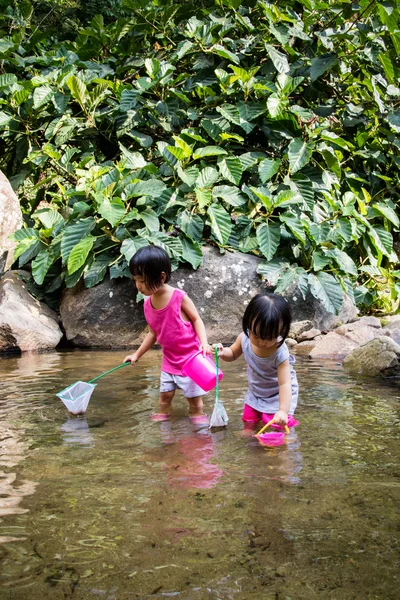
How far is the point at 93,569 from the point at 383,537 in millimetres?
860

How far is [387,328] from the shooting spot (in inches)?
252

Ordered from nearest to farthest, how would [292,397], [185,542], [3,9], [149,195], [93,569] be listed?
1. [93,569]
2. [185,542]
3. [292,397]
4. [149,195]
5. [3,9]

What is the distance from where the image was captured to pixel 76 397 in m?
3.60

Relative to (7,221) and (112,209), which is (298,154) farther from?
(7,221)

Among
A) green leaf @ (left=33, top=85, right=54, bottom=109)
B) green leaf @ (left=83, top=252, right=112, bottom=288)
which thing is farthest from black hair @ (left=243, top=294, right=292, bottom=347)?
green leaf @ (left=33, top=85, right=54, bottom=109)

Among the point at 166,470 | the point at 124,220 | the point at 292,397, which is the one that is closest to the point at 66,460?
the point at 166,470

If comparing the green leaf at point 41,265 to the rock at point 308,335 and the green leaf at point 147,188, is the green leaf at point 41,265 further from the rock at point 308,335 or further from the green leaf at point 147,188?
the rock at point 308,335

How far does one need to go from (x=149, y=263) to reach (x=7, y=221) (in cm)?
466

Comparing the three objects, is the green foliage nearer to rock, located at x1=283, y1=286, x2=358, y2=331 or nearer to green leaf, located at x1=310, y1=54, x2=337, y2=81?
green leaf, located at x1=310, y1=54, x2=337, y2=81

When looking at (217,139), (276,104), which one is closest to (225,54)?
(276,104)

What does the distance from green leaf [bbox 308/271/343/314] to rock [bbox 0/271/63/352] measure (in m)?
2.88

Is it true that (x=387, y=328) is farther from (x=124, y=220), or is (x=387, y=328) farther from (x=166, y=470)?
(x=166, y=470)

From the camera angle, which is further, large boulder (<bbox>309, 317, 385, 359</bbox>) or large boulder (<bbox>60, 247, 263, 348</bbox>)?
large boulder (<bbox>60, 247, 263, 348</bbox>)

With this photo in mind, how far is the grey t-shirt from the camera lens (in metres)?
3.28
